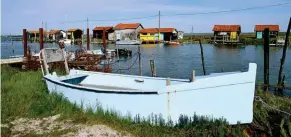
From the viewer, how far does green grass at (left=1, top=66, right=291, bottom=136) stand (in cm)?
721

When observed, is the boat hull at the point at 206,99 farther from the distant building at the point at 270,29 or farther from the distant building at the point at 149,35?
the distant building at the point at 149,35

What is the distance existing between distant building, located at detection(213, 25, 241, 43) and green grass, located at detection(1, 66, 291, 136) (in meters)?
61.8

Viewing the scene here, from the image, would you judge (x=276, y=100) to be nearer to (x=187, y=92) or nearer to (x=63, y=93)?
(x=187, y=92)

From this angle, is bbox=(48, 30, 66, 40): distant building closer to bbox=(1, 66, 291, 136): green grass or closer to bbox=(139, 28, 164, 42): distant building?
bbox=(139, 28, 164, 42): distant building

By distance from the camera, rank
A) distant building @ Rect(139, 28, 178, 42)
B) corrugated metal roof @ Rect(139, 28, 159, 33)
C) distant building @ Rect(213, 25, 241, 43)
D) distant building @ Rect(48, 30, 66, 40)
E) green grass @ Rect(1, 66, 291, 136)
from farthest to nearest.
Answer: distant building @ Rect(48, 30, 66, 40)
corrugated metal roof @ Rect(139, 28, 159, 33)
distant building @ Rect(139, 28, 178, 42)
distant building @ Rect(213, 25, 241, 43)
green grass @ Rect(1, 66, 291, 136)

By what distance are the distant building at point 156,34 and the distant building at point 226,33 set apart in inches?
449

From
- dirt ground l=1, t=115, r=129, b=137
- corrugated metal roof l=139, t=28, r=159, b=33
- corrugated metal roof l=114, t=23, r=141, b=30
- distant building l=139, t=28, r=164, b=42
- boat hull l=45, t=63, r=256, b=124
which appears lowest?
dirt ground l=1, t=115, r=129, b=137

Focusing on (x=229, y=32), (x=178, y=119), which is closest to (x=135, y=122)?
(x=178, y=119)

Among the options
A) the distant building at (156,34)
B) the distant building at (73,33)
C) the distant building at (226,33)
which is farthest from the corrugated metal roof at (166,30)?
the distant building at (73,33)

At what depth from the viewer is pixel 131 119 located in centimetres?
823

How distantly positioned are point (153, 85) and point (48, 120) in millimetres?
3546

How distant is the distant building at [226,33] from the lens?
69.9m

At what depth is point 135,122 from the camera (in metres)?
8.15

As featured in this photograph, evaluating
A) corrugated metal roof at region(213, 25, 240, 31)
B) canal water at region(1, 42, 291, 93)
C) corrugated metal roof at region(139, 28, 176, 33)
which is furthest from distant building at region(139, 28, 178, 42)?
canal water at region(1, 42, 291, 93)
